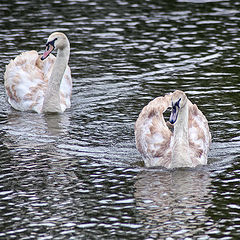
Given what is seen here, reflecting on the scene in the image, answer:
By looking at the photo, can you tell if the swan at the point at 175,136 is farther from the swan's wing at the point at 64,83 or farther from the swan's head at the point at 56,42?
the swan's wing at the point at 64,83

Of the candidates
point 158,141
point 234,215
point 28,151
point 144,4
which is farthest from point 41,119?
point 144,4

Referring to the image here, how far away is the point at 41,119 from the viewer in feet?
53.8

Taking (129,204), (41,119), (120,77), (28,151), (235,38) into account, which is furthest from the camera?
(235,38)

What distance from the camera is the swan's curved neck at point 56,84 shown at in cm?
1680

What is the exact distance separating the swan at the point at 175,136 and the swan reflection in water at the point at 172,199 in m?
0.29

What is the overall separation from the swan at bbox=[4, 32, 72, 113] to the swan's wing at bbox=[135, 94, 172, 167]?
11.3 feet

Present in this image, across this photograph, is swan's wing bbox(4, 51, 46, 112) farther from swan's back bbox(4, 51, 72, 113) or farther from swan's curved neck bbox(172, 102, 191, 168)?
swan's curved neck bbox(172, 102, 191, 168)

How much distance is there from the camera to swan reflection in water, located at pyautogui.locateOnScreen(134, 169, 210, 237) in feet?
34.3

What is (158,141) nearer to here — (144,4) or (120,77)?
(120,77)

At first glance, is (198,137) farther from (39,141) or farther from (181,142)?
(39,141)

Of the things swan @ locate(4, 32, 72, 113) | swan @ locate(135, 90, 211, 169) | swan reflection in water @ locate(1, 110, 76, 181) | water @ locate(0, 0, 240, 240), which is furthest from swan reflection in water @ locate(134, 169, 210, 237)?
swan @ locate(4, 32, 72, 113)

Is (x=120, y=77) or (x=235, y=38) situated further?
(x=235, y=38)

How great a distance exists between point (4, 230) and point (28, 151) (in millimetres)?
3668

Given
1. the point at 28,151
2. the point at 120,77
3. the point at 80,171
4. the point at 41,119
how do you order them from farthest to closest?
the point at 120,77 → the point at 41,119 → the point at 28,151 → the point at 80,171
